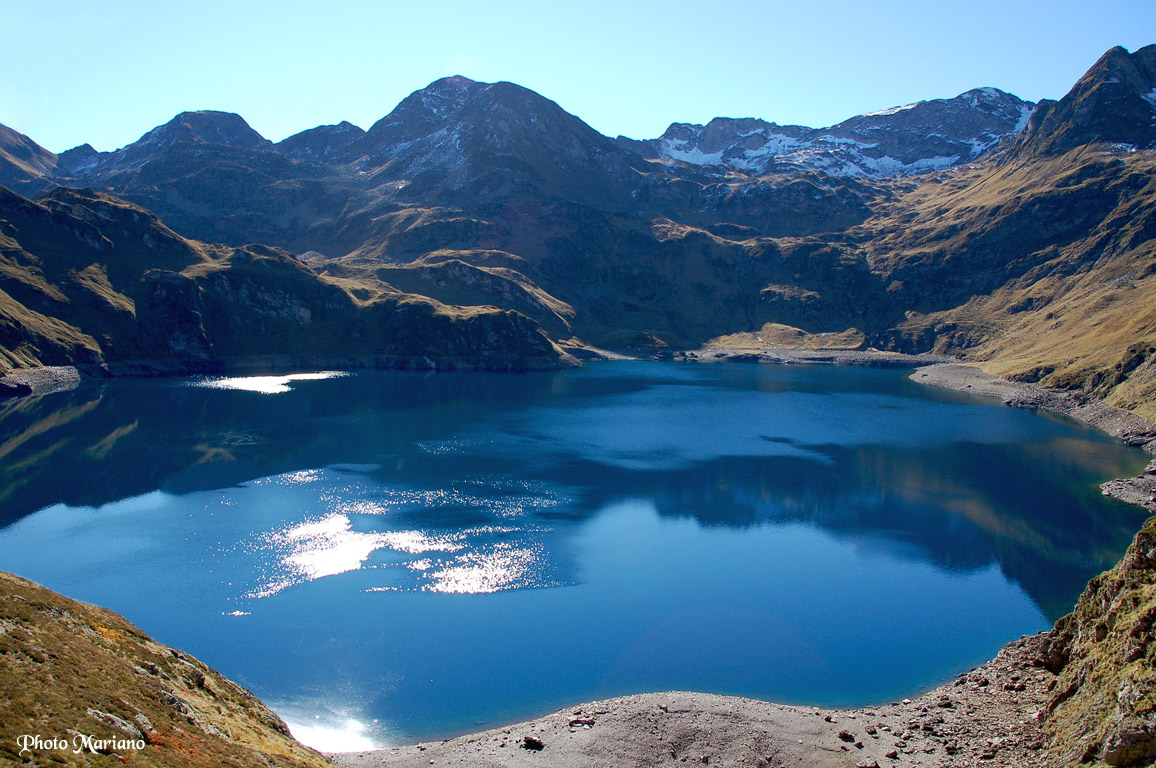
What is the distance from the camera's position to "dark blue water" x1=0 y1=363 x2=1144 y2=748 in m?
49.8

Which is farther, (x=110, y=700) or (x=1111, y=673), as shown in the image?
(x=1111, y=673)

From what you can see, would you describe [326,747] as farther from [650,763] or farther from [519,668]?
[650,763]

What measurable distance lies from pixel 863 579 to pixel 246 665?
57.7 m

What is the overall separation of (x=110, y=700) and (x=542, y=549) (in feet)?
173

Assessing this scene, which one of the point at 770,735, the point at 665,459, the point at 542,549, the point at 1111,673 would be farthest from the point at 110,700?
the point at 665,459

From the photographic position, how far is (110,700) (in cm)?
2486

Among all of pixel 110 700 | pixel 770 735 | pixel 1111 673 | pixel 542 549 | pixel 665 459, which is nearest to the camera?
pixel 110 700

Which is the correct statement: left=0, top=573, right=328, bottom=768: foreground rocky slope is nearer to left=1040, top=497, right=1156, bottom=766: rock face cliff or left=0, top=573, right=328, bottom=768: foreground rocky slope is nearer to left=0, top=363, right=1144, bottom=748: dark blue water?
left=0, top=363, right=1144, bottom=748: dark blue water

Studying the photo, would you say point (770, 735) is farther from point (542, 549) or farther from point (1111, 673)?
point (542, 549)

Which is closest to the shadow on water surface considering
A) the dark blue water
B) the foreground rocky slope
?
the dark blue water

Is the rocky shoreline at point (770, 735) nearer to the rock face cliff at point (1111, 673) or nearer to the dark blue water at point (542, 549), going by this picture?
the rock face cliff at point (1111, 673)

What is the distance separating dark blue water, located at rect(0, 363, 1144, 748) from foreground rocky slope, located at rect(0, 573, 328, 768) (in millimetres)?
11310

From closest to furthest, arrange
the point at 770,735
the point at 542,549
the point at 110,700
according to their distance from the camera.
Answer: the point at 110,700, the point at 770,735, the point at 542,549

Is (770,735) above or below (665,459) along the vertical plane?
below
